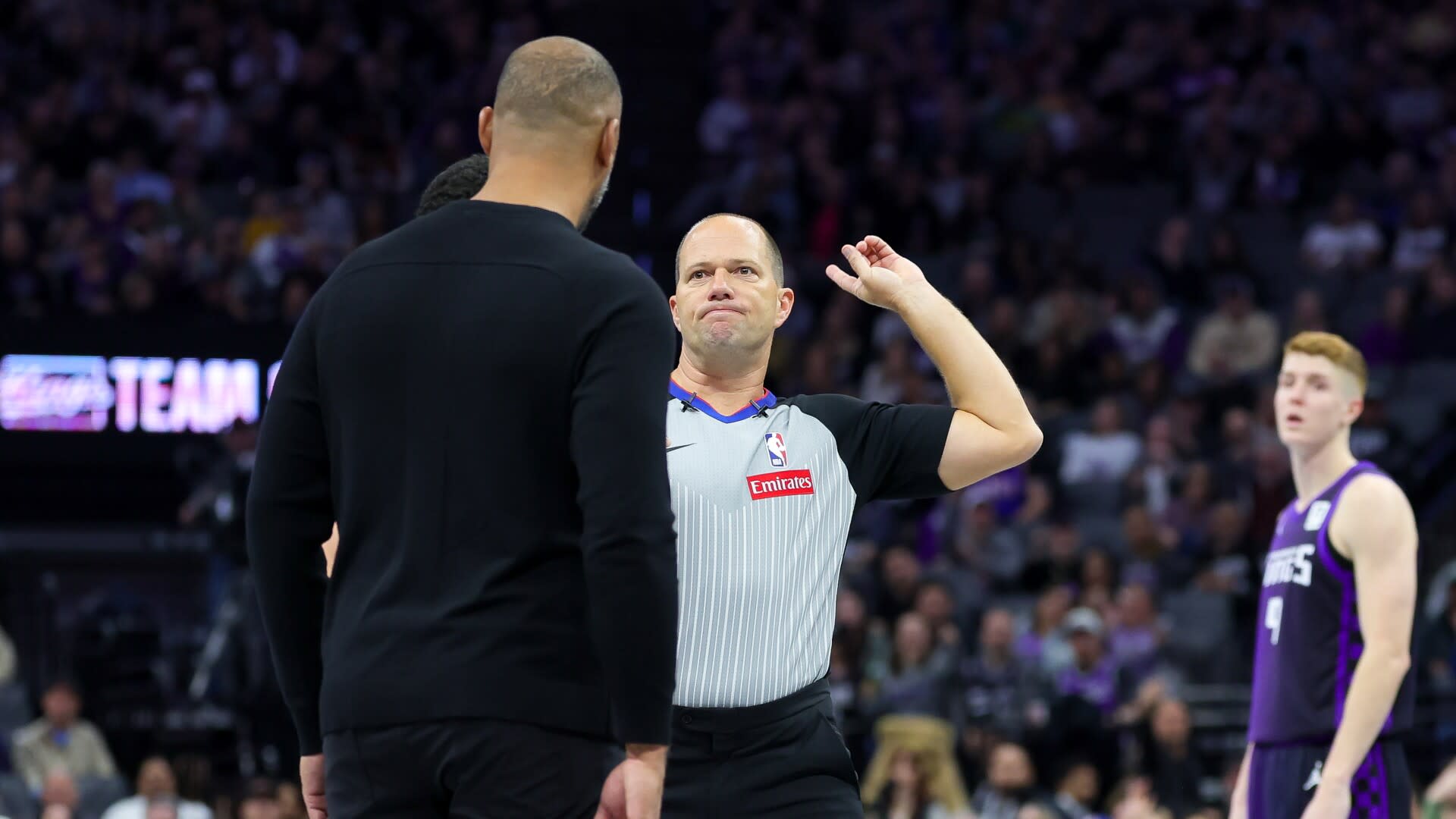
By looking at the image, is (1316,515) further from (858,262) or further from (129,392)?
(129,392)

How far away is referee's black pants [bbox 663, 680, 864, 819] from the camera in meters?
4.43

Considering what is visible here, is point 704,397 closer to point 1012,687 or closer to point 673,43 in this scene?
point 1012,687

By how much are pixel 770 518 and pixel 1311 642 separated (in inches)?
88.2

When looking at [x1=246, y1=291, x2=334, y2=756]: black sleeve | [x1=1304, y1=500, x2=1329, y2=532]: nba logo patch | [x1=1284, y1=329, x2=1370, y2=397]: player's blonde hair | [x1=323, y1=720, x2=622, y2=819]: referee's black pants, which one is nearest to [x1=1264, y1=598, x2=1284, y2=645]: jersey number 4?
[x1=1304, y1=500, x2=1329, y2=532]: nba logo patch

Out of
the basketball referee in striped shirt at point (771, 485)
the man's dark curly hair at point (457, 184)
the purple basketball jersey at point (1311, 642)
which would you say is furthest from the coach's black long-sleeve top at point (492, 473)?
the purple basketball jersey at point (1311, 642)

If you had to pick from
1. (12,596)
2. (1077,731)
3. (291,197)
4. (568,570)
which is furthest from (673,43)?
(568,570)

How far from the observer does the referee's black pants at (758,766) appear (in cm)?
443

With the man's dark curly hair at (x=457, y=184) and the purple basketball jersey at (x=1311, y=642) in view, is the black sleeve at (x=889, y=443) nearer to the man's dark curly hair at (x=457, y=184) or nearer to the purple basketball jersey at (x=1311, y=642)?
the man's dark curly hair at (x=457, y=184)

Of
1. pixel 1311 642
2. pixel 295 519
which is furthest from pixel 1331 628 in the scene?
pixel 295 519

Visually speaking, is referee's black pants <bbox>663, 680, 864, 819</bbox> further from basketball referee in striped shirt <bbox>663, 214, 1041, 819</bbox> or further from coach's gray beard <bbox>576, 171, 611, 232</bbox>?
coach's gray beard <bbox>576, 171, 611, 232</bbox>

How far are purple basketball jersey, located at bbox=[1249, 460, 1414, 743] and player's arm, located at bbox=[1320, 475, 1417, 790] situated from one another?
0.05 meters

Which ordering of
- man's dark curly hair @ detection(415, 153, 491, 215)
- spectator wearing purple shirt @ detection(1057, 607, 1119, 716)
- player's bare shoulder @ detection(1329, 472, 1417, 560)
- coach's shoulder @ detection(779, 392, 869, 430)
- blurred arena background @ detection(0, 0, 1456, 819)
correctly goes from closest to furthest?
man's dark curly hair @ detection(415, 153, 491, 215) → coach's shoulder @ detection(779, 392, 869, 430) → player's bare shoulder @ detection(1329, 472, 1417, 560) → spectator wearing purple shirt @ detection(1057, 607, 1119, 716) → blurred arena background @ detection(0, 0, 1456, 819)

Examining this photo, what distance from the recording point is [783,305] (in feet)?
16.3

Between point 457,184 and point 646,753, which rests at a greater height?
point 457,184
